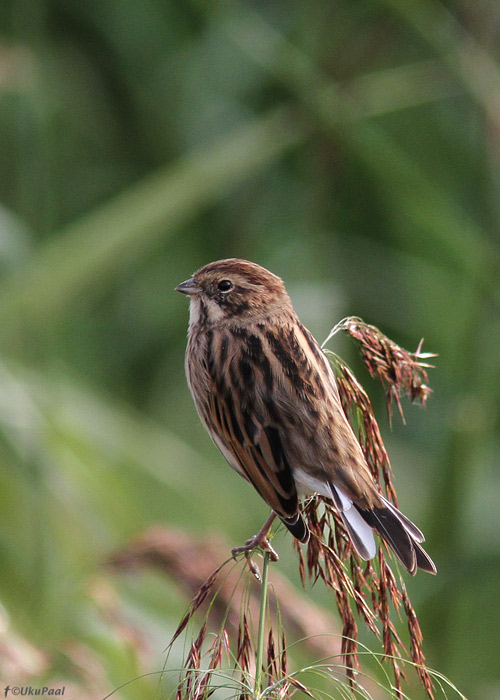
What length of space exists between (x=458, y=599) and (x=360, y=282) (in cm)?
265

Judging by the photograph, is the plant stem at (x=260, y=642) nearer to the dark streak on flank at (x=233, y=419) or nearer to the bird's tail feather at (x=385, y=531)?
the bird's tail feather at (x=385, y=531)

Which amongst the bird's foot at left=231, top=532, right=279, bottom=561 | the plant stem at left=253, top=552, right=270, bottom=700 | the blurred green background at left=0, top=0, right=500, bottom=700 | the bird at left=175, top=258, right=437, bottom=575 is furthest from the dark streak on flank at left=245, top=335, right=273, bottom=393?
the blurred green background at left=0, top=0, right=500, bottom=700

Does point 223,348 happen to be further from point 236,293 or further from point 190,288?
point 190,288

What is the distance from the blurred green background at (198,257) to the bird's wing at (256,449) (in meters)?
0.73

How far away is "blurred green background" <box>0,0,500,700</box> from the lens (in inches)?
138

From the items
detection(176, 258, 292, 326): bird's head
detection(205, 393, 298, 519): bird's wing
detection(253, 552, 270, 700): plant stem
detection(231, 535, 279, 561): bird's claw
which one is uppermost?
detection(176, 258, 292, 326): bird's head

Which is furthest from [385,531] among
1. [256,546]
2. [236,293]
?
[236,293]

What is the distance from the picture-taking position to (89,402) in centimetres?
454

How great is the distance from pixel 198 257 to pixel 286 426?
4.25 metres

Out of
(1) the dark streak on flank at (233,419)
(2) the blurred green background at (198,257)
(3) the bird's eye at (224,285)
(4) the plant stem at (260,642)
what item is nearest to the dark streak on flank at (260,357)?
(1) the dark streak on flank at (233,419)

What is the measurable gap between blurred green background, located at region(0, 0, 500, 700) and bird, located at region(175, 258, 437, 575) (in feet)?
2.51

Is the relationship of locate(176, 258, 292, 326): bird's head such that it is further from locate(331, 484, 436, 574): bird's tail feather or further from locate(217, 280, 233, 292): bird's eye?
locate(331, 484, 436, 574): bird's tail feather

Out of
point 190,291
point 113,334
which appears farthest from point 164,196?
point 113,334

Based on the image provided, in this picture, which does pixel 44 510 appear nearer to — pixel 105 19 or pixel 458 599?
pixel 458 599
